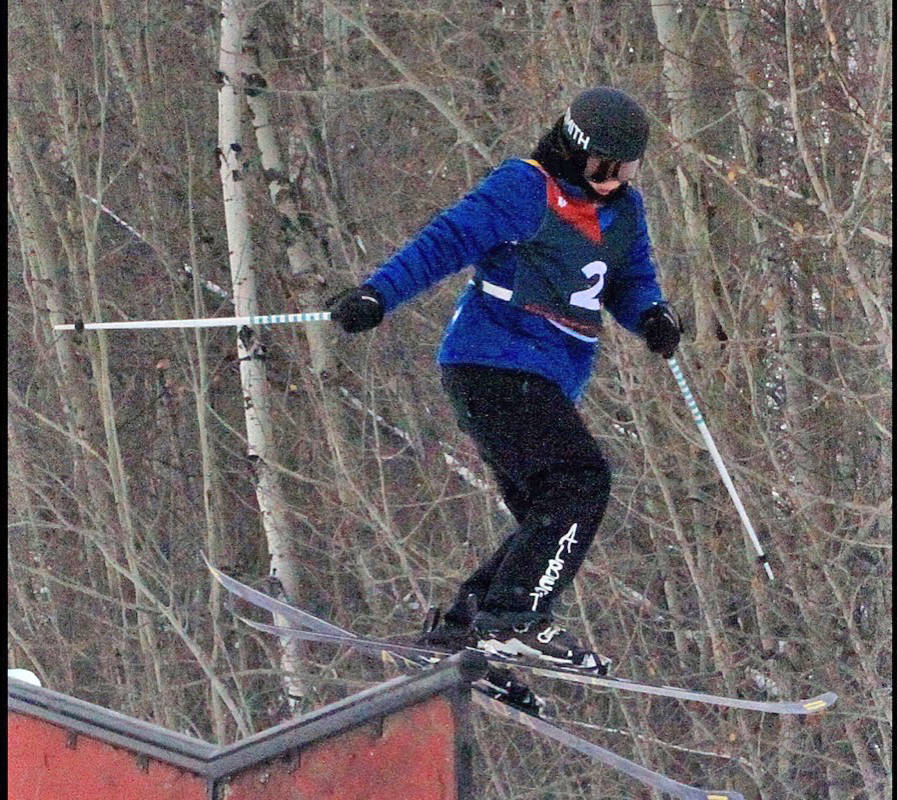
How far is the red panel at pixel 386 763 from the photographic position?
3.82m

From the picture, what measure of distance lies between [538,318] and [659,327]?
423 millimetres

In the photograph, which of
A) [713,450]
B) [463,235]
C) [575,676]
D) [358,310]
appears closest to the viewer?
[358,310]

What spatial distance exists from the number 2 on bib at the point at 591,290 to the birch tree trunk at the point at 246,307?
605cm

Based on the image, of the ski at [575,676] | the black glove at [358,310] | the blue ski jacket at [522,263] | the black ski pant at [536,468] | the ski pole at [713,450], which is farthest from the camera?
the ski pole at [713,450]

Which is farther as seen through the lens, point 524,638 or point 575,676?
point 575,676

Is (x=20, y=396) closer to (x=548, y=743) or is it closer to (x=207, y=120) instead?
(x=207, y=120)

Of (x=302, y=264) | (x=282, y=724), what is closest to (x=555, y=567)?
(x=282, y=724)

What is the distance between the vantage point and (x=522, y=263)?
3.96 meters

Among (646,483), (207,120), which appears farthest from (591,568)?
(207,120)

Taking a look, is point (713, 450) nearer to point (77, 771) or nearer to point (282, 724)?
point (282, 724)

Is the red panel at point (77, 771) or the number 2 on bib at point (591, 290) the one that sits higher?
the number 2 on bib at point (591, 290)

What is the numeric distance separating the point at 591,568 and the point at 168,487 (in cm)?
424

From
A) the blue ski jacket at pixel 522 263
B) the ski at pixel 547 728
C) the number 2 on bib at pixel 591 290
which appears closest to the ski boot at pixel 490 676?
the ski at pixel 547 728

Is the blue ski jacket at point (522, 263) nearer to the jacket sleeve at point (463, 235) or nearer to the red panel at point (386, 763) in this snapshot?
the jacket sleeve at point (463, 235)
